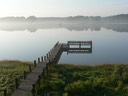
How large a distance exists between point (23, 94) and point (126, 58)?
38.4 m

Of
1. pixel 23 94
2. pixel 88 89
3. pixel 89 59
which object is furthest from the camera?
pixel 89 59

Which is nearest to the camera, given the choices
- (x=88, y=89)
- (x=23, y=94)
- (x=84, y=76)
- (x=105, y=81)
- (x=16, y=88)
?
(x=23, y=94)

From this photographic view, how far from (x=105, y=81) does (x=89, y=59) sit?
28334 mm

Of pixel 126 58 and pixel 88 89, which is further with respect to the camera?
pixel 126 58

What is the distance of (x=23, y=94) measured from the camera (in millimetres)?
21281

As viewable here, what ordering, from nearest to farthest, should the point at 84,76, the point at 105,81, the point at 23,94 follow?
the point at 23,94 → the point at 105,81 → the point at 84,76

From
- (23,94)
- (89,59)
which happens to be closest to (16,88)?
(23,94)

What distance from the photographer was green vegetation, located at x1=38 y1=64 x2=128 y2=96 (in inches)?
938

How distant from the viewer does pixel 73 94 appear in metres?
23.6

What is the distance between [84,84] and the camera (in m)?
24.8

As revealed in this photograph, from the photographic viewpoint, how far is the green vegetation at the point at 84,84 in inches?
938

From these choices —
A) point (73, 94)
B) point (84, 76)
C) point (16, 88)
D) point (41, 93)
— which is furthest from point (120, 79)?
point (16, 88)

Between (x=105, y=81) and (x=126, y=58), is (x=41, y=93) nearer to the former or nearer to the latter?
(x=105, y=81)

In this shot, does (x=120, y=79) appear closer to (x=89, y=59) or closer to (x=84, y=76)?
(x=84, y=76)
